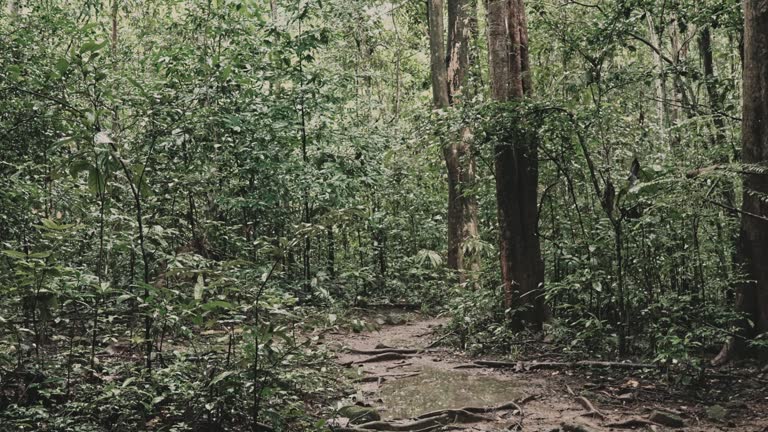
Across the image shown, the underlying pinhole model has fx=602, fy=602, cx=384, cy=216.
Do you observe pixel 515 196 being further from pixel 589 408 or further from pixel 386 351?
pixel 589 408

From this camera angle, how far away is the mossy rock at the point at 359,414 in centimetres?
Result: 572

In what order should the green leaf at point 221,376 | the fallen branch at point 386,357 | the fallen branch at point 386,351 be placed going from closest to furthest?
the green leaf at point 221,376 < the fallen branch at point 386,357 < the fallen branch at point 386,351

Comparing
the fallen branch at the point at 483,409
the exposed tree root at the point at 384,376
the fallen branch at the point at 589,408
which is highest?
the fallen branch at the point at 589,408

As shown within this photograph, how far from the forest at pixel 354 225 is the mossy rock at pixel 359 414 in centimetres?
4

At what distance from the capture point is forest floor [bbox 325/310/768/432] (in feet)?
18.0

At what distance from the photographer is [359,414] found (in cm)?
578

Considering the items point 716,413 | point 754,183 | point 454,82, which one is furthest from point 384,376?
point 454,82

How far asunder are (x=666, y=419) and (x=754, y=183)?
2950 mm

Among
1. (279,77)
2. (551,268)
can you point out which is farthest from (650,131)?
(279,77)

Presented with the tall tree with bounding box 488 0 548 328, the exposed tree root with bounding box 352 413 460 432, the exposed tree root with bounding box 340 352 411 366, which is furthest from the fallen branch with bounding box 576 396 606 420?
the exposed tree root with bounding box 340 352 411 366

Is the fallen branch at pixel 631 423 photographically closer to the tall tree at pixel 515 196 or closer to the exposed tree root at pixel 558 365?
the exposed tree root at pixel 558 365

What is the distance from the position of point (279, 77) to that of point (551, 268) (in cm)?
585

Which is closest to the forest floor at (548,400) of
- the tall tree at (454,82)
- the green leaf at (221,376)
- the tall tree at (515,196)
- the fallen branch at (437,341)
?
the green leaf at (221,376)

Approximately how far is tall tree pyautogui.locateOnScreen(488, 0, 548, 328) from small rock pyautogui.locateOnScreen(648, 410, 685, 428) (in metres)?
3.37
